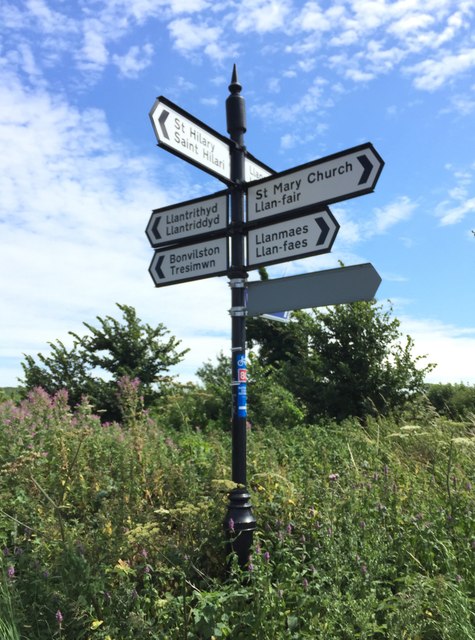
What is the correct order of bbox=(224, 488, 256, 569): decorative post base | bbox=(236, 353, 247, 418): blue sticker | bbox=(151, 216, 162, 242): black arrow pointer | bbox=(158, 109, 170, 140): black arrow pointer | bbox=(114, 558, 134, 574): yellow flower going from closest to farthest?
bbox=(114, 558, 134, 574): yellow flower → bbox=(224, 488, 256, 569): decorative post base → bbox=(158, 109, 170, 140): black arrow pointer → bbox=(236, 353, 247, 418): blue sticker → bbox=(151, 216, 162, 242): black arrow pointer

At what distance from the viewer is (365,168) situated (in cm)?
383

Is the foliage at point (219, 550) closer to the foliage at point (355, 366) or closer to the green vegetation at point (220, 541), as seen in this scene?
the green vegetation at point (220, 541)

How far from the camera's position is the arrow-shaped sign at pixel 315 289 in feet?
12.3

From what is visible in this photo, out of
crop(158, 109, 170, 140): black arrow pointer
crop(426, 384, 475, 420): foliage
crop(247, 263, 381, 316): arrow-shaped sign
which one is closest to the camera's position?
crop(247, 263, 381, 316): arrow-shaped sign

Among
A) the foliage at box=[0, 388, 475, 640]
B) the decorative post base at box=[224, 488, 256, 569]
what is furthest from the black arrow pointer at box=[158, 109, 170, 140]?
the decorative post base at box=[224, 488, 256, 569]

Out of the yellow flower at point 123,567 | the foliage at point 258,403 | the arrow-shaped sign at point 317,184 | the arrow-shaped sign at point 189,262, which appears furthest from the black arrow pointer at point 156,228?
the foliage at point 258,403

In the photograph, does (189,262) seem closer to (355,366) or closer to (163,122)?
(163,122)

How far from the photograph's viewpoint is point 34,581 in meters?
3.61

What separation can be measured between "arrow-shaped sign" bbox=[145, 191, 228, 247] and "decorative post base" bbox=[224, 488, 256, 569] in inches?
84.9

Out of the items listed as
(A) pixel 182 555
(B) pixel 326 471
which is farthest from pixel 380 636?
(B) pixel 326 471

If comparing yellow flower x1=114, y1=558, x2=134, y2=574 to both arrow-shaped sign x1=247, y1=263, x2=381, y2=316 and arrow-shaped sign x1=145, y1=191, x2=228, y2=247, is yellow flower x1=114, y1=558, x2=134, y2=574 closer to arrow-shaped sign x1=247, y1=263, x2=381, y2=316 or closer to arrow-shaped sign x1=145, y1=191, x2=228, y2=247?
arrow-shaped sign x1=247, y1=263, x2=381, y2=316

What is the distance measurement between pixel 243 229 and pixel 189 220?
0.56 meters

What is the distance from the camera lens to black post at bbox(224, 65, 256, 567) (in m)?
3.96

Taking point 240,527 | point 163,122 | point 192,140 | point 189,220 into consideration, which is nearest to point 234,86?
point 192,140
